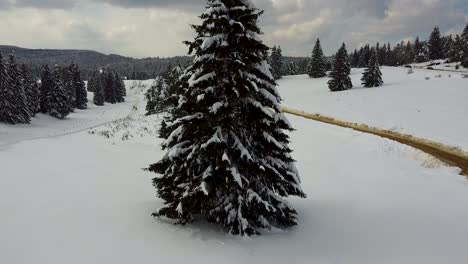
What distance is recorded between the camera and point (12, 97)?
55281mm

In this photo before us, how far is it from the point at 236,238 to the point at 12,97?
184ft

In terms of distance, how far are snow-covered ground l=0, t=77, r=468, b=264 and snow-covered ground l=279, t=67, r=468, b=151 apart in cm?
859

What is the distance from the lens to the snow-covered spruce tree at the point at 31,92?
63281 mm

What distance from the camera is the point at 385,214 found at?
12.3 m

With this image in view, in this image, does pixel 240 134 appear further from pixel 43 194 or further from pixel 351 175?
pixel 351 175

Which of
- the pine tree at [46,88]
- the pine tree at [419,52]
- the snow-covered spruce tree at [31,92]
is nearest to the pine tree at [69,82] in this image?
the pine tree at [46,88]

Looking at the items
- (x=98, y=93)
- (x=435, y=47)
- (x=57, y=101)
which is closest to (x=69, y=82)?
(x=98, y=93)

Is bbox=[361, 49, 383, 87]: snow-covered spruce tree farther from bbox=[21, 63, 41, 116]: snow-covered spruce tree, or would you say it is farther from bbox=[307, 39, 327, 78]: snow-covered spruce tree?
bbox=[21, 63, 41, 116]: snow-covered spruce tree

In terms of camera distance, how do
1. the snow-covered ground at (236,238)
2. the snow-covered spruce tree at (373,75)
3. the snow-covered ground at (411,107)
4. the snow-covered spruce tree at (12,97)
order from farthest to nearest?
1. the snow-covered spruce tree at (373,75)
2. the snow-covered spruce tree at (12,97)
3. the snow-covered ground at (411,107)
4. the snow-covered ground at (236,238)

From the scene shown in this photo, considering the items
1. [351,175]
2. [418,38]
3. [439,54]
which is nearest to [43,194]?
[351,175]

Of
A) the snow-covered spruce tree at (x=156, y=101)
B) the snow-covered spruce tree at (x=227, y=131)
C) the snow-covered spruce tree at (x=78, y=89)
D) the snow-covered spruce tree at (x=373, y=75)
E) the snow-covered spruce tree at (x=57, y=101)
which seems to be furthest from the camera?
the snow-covered spruce tree at (x=78, y=89)

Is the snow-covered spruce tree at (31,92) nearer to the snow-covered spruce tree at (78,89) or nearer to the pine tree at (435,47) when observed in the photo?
the snow-covered spruce tree at (78,89)

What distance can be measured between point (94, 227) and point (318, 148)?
16.7 meters

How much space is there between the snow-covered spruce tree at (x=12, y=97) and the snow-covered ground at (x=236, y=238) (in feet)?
130
